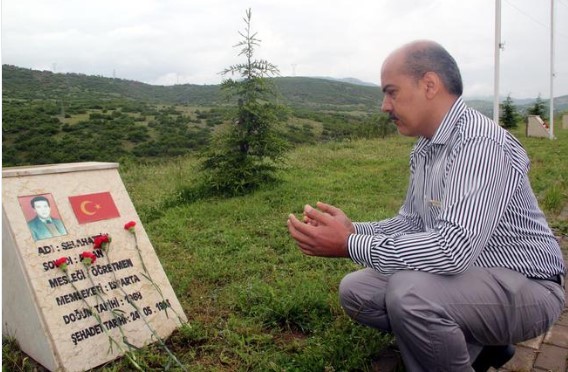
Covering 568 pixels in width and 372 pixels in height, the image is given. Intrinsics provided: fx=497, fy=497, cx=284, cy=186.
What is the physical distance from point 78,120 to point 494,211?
1484 inches

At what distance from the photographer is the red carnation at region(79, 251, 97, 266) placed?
238 cm

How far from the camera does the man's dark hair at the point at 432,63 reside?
6.16 ft

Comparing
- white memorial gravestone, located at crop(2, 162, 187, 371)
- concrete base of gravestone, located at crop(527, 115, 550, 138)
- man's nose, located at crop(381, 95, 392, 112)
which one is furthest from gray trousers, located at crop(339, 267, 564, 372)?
concrete base of gravestone, located at crop(527, 115, 550, 138)

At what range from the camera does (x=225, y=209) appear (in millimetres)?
5695

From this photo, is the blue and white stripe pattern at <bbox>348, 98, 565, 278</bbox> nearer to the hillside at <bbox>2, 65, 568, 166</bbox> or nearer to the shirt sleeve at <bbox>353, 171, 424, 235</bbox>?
the shirt sleeve at <bbox>353, 171, 424, 235</bbox>

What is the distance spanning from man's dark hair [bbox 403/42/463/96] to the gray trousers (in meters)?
0.74

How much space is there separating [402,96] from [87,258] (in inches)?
64.1

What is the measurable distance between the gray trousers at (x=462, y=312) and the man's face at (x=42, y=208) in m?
1.66

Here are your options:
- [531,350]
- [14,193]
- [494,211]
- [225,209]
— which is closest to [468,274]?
[494,211]

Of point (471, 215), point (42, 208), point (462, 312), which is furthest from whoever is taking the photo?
point (42, 208)

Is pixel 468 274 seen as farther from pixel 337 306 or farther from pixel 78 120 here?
pixel 78 120

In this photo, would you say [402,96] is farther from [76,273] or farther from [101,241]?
[76,273]

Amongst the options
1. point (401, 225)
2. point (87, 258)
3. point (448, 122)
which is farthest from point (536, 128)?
point (87, 258)

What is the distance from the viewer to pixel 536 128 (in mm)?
16484
